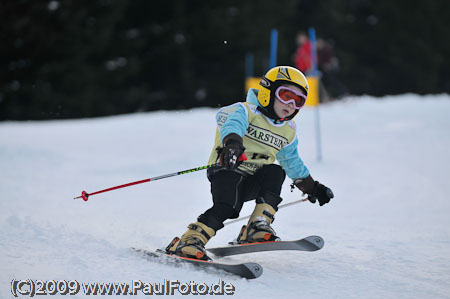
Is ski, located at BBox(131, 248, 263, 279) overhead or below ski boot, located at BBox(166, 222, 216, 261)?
below

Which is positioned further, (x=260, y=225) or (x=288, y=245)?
(x=260, y=225)

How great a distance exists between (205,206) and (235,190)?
2.42 meters

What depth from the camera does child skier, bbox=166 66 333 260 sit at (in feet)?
11.6

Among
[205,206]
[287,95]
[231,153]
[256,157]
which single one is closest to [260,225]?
[256,157]

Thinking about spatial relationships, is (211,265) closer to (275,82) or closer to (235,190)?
(235,190)

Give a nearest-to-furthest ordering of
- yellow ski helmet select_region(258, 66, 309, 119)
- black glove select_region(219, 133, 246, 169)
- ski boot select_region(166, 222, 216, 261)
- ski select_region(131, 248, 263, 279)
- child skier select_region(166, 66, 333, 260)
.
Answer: ski select_region(131, 248, 263, 279), black glove select_region(219, 133, 246, 169), ski boot select_region(166, 222, 216, 261), child skier select_region(166, 66, 333, 260), yellow ski helmet select_region(258, 66, 309, 119)

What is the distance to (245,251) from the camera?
3.65 m

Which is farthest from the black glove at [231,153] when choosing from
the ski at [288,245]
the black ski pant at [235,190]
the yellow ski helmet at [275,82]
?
the ski at [288,245]

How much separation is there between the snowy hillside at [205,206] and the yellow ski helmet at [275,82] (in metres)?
1.01

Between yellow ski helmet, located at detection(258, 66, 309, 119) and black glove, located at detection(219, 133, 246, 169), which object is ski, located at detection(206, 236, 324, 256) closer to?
black glove, located at detection(219, 133, 246, 169)

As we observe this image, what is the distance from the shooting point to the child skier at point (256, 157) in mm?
3545

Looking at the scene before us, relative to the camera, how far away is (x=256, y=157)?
3.76 metres

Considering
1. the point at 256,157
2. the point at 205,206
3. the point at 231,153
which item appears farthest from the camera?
the point at 205,206

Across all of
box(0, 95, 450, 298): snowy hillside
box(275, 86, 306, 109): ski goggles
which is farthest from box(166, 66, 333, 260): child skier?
box(0, 95, 450, 298): snowy hillside
